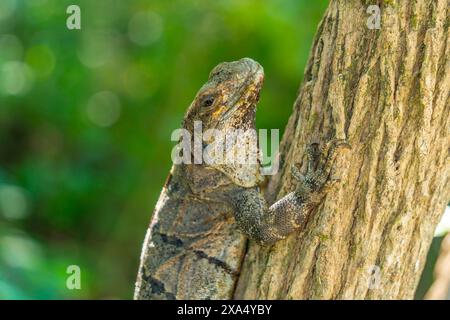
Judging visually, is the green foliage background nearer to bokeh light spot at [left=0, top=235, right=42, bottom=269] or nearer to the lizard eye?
bokeh light spot at [left=0, top=235, right=42, bottom=269]

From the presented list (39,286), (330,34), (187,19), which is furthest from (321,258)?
(187,19)

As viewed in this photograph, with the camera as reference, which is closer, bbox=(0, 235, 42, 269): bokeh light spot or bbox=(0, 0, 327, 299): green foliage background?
bbox=(0, 235, 42, 269): bokeh light spot

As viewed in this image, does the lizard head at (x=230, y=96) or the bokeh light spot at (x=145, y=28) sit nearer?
the lizard head at (x=230, y=96)

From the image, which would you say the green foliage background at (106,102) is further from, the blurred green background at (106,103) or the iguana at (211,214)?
the iguana at (211,214)

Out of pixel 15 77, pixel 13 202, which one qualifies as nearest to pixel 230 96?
pixel 13 202

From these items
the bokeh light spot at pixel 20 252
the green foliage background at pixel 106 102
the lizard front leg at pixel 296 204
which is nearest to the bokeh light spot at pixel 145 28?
the green foliage background at pixel 106 102

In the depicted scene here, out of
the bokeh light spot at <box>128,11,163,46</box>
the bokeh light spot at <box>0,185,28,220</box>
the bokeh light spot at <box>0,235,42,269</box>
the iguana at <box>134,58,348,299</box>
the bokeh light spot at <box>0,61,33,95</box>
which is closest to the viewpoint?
the iguana at <box>134,58,348,299</box>

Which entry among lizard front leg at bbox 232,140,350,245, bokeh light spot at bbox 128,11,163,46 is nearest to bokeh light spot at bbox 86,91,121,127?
bokeh light spot at bbox 128,11,163,46
